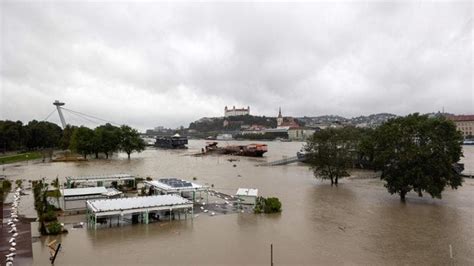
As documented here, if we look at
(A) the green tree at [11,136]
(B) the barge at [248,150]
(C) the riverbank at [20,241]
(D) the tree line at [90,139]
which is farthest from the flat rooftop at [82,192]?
(B) the barge at [248,150]

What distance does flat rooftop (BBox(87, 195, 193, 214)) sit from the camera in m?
21.0

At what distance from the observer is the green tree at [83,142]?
75312mm

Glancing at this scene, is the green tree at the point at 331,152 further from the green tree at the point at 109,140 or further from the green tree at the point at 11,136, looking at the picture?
the green tree at the point at 11,136

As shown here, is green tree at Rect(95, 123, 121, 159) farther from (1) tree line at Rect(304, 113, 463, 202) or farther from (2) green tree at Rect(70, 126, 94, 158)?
(1) tree line at Rect(304, 113, 463, 202)

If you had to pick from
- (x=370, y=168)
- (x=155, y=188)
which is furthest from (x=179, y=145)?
(x=155, y=188)

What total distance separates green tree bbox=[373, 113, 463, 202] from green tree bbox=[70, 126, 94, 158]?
60.0 m

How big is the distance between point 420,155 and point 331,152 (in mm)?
10707

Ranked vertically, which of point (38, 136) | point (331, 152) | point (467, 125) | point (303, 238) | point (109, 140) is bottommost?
point (303, 238)

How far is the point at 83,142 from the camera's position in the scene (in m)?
75.3

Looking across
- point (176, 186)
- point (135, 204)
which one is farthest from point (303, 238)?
point (176, 186)

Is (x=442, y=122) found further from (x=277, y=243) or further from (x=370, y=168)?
(x=370, y=168)

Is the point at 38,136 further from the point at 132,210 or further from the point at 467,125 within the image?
the point at 467,125

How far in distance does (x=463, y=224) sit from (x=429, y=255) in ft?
24.8

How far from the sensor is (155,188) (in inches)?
1158
